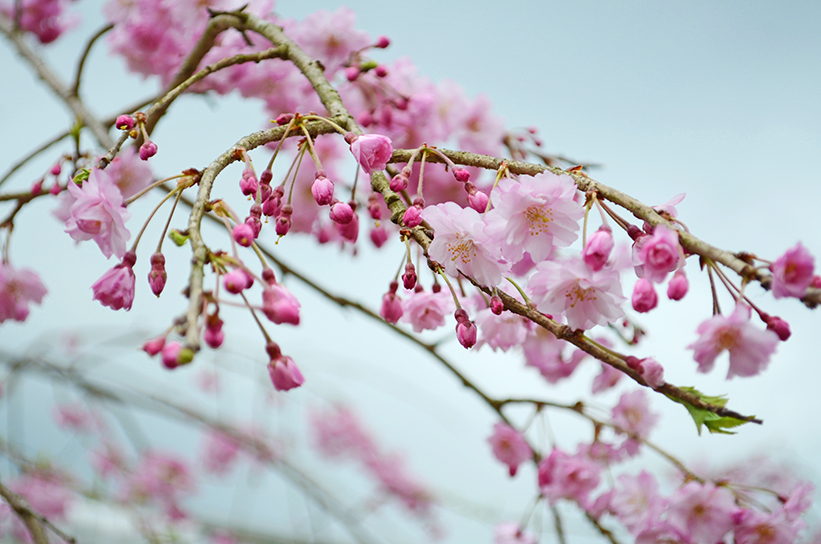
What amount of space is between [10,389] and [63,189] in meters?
1.76

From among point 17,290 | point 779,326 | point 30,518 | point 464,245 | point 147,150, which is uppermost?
point 17,290

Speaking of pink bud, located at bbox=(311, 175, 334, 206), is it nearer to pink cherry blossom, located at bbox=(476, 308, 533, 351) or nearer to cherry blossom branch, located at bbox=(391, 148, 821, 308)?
cherry blossom branch, located at bbox=(391, 148, 821, 308)

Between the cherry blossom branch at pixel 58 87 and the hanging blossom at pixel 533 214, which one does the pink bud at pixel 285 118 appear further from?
the cherry blossom branch at pixel 58 87

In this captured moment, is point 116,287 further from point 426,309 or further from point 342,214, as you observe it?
point 426,309

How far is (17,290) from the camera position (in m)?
1.42

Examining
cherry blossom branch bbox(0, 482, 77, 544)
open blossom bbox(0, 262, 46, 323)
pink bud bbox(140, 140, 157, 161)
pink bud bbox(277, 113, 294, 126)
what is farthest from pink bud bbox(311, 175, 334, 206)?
open blossom bbox(0, 262, 46, 323)

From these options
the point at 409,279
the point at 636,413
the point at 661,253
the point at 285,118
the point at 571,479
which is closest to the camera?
the point at 661,253

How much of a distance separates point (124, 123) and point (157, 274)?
26 cm

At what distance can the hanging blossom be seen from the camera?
0.71m

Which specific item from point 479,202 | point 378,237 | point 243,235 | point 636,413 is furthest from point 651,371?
point 636,413

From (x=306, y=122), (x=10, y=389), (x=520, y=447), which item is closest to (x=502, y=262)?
(x=306, y=122)

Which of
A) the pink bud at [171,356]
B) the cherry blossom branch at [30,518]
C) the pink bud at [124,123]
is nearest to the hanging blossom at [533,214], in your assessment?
the pink bud at [171,356]

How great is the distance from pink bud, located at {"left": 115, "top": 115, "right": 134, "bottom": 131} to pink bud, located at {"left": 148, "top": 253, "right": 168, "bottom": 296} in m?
0.23

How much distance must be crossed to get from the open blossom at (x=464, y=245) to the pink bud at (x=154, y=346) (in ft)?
1.15
